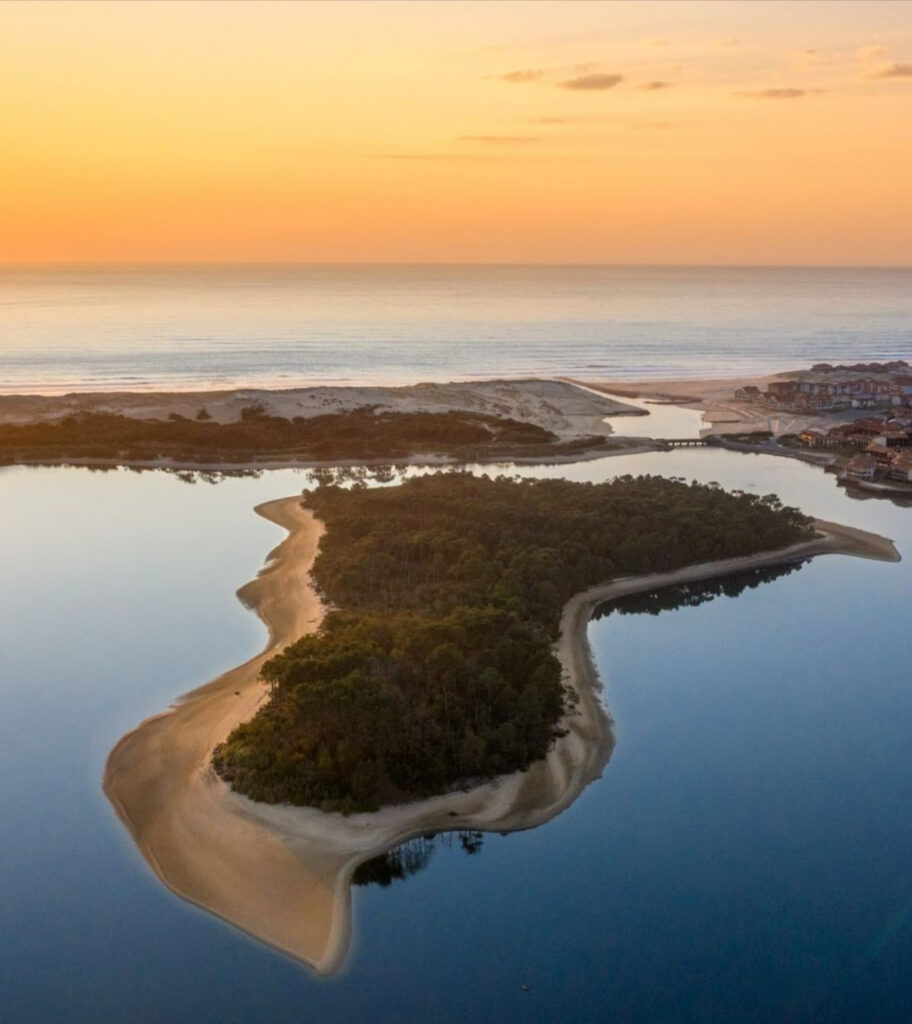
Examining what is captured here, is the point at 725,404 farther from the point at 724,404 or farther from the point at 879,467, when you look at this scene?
the point at 879,467

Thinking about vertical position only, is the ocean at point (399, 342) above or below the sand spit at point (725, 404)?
above

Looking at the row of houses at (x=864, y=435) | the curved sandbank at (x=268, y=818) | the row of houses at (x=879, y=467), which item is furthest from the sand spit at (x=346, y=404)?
the curved sandbank at (x=268, y=818)

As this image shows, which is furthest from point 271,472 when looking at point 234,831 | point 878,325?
point 878,325

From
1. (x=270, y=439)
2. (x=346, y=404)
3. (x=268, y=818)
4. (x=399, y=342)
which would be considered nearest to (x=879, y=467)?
(x=270, y=439)

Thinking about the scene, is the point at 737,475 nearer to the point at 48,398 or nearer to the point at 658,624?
the point at 658,624

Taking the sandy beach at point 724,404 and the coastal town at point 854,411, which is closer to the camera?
the coastal town at point 854,411

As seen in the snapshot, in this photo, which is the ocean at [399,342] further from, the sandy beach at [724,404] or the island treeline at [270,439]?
the island treeline at [270,439]

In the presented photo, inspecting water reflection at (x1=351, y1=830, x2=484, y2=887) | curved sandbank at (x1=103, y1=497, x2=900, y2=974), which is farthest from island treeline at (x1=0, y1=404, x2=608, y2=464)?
water reflection at (x1=351, y1=830, x2=484, y2=887)
